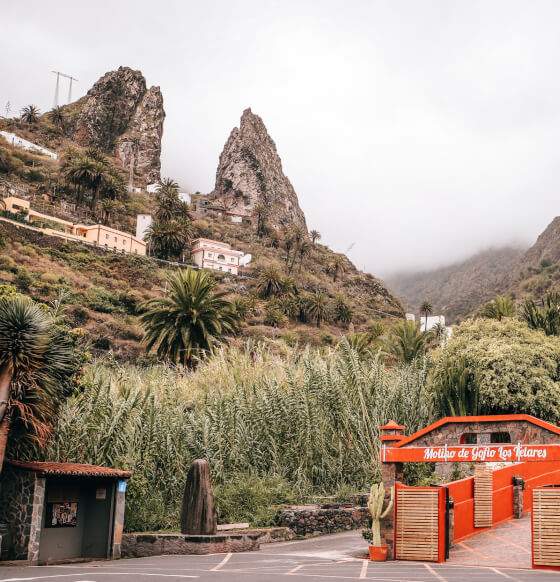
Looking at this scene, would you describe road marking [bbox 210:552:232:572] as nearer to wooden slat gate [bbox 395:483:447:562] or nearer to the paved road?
the paved road

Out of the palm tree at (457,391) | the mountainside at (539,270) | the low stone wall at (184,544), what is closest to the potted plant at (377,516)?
the low stone wall at (184,544)

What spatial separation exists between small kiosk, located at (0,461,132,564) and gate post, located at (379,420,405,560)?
6271mm

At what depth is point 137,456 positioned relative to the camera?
19219mm

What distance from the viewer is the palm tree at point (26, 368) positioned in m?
14.5

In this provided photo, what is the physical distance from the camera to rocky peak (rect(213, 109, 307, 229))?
175 meters

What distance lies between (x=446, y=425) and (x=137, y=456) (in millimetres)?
9604

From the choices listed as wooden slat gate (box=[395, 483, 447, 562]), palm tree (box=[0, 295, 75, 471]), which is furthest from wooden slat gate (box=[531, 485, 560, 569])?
palm tree (box=[0, 295, 75, 471])

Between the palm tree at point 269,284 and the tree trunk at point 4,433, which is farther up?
the palm tree at point 269,284

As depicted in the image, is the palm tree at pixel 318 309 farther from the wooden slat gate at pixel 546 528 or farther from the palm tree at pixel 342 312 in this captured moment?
the wooden slat gate at pixel 546 528

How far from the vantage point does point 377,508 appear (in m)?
14.0

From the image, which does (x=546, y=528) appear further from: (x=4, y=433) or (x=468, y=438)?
(x=4, y=433)

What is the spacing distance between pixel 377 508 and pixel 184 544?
16.2 feet

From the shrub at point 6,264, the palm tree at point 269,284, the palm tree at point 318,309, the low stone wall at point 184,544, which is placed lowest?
the low stone wall at point 184,544

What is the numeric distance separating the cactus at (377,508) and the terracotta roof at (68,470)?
6.04 meters
